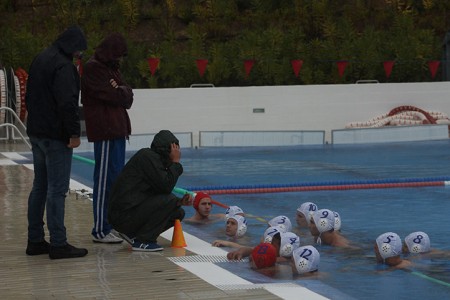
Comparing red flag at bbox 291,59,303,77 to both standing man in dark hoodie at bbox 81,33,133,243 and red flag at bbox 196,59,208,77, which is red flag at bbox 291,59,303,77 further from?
standing man in dark hoodie at bbox 81,33,133,243

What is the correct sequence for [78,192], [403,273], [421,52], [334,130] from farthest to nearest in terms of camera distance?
1. [421,52]
2. [334,130]
3. [78,192]
4. [403,273]

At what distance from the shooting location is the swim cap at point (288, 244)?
771cm

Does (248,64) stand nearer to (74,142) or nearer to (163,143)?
(163,143)

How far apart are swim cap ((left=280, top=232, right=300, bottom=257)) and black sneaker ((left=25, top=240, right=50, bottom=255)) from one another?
1.80 meters

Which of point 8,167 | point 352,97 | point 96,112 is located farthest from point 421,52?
point 96,112

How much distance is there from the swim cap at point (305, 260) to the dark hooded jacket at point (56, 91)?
1805 mm

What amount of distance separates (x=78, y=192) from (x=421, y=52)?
47.3 feet

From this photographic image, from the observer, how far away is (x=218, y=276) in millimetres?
6844

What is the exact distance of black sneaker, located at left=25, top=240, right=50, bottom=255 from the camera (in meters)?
7.75

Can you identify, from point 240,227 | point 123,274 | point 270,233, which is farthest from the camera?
point 240,227

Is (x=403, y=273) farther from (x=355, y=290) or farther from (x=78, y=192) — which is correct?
(x=78, y=192)

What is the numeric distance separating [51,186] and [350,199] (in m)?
5.55

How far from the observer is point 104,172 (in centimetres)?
814

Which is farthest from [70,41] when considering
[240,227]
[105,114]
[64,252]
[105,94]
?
[240,227]
